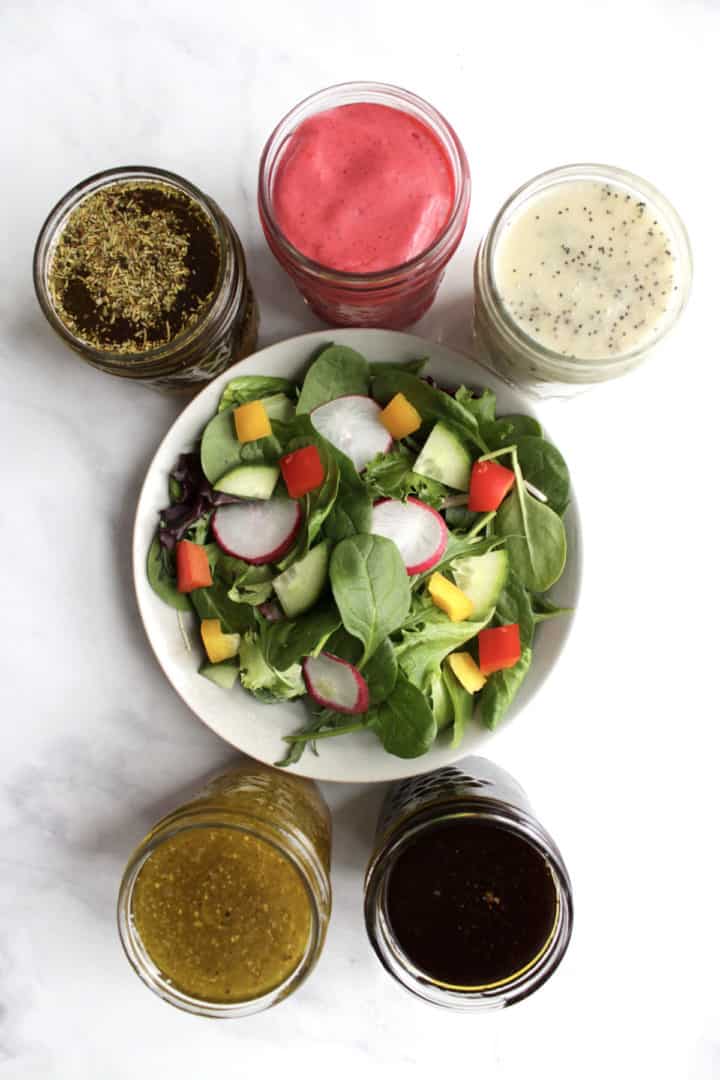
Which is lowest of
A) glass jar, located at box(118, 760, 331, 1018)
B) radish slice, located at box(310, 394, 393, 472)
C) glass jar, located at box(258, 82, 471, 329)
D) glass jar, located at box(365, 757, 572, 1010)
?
glass jar, located at box(118, 760, 331, 1018)

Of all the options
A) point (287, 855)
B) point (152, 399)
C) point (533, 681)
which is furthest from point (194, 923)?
point (152, 399)

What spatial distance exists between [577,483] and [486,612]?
14.0 inches

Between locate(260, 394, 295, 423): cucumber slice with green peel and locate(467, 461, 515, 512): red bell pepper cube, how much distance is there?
0.31 meters

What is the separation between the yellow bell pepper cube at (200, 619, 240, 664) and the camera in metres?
1.36

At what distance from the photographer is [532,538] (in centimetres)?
133

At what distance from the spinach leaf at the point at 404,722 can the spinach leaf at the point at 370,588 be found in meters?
0.11

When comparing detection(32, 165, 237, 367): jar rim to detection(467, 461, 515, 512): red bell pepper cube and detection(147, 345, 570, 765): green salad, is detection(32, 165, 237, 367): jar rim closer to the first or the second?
detection(147, 345, 570, 765): green salad

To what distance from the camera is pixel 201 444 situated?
135cm

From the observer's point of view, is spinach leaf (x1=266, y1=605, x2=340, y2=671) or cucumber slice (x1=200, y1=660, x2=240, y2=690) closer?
spinach leaf (x1=266, y1=605, x2=340, y2=671)

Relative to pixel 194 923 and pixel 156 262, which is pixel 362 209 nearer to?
pixel 156 262

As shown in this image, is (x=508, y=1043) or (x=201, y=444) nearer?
(x=201, y=444)

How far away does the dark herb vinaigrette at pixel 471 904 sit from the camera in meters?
1.28

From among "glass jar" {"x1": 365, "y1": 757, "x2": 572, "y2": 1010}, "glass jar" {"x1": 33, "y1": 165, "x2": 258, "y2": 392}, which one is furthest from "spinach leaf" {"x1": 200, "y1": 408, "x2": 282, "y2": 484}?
"glass jar" {"x1": 365, "y1": 757, "x2": 572, "y2": 1010}

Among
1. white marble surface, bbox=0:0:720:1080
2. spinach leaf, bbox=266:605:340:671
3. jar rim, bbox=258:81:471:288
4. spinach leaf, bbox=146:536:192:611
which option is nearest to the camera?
jar rim, bbox=258:81:471:288
